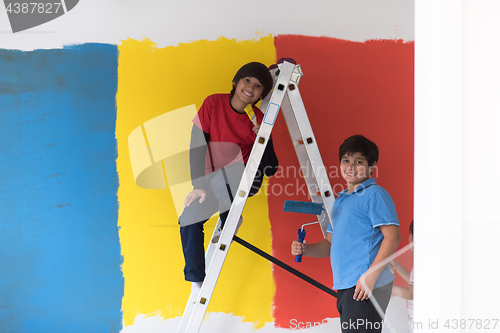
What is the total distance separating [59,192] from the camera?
1470 mm

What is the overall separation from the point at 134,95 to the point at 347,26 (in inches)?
41.6

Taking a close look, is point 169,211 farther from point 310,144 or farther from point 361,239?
point 361,239

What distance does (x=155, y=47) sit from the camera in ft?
4.91

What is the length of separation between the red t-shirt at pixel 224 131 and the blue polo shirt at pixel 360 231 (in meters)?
0.44

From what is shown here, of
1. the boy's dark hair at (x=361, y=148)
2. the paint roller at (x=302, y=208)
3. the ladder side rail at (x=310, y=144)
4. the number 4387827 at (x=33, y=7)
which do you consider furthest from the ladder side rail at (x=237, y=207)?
the number 4387827 at (x=33, y=7)

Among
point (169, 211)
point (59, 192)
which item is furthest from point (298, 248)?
point (59, 192)

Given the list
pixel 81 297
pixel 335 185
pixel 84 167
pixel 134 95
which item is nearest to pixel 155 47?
pixel 134 95

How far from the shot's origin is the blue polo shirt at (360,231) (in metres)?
0.99

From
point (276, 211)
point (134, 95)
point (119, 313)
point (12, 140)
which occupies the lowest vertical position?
point (119, 313)

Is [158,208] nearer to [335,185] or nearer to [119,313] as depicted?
[119,313]
